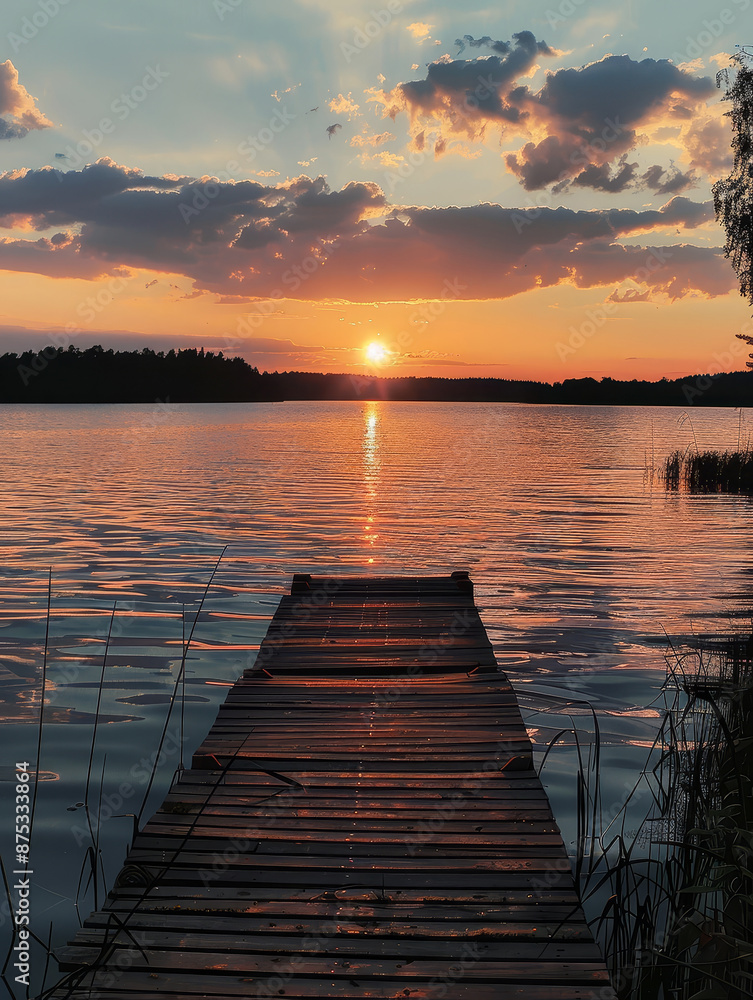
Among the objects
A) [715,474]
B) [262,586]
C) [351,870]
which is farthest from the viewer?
[715,474]

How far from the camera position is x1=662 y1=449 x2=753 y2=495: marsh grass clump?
29781mm

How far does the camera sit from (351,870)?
13.9ft

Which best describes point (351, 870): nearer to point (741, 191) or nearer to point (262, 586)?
point (262, 586)

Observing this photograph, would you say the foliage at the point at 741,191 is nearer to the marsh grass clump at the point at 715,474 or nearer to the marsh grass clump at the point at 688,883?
the marsh grass clump at the point at 715,474

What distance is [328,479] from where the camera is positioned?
35.0m

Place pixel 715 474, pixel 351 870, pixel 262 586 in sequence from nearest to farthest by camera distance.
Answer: pixel 351 870 < pixel 262 586 < pixel 715 474

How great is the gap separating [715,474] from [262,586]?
72.3ft

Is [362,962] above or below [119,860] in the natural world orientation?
above

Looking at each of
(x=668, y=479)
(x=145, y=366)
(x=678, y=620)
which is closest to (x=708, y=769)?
(x=678, y=620)

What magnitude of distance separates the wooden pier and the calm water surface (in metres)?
1.03

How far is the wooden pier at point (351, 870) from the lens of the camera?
3.42 m

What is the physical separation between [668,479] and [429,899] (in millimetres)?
30303

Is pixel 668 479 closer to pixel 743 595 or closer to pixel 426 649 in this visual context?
pixel 743 595

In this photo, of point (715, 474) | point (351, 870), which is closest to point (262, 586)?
point (351, 870)
